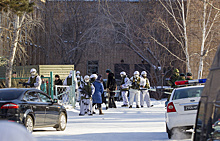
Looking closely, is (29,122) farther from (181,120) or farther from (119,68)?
(119,68)

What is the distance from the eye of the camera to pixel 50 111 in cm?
1418

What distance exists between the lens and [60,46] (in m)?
41.7

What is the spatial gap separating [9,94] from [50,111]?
1.68 m

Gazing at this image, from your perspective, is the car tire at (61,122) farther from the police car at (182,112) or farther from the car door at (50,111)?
the police car at (182,112)

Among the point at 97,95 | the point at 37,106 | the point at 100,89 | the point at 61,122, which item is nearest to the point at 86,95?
the point at 97,95

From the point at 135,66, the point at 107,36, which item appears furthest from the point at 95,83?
the point at 135,66

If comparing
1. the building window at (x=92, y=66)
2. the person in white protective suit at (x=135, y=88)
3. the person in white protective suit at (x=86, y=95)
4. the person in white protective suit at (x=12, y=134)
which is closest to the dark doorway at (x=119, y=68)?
the building window at (x=92, y=66)

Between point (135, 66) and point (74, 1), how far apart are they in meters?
7.97

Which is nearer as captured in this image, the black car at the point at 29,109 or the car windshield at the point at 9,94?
the black car at the point at 29,109

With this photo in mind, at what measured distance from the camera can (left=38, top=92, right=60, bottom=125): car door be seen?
14.0 meters

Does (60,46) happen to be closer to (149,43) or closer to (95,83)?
(149,43)

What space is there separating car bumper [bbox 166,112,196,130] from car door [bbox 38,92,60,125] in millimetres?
3913

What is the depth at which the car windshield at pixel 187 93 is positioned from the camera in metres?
12.2

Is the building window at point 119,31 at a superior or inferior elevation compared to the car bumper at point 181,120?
superior
